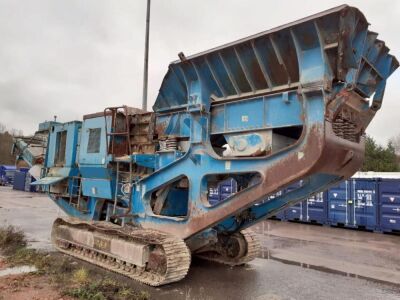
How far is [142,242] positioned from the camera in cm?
644

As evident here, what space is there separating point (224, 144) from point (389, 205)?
31.3 feet

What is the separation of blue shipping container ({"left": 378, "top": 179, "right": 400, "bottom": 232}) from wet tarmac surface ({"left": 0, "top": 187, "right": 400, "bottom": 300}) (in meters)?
1.36

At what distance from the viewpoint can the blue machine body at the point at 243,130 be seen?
16.8 ft

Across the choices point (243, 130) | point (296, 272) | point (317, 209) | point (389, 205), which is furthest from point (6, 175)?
point (243, 130)

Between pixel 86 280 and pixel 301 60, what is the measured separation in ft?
15.7

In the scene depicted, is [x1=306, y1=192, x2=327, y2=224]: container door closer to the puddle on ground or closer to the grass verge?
the grass verge

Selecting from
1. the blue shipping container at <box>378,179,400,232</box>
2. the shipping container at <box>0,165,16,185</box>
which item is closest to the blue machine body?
the blue shipping container at <box>378,179,400,232</box>

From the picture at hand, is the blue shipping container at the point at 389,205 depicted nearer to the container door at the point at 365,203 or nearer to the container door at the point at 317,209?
the container door at the point at 365,203

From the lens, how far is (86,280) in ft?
19.7

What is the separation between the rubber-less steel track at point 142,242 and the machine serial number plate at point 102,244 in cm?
8

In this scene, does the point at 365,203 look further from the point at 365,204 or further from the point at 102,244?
the point at 102,244

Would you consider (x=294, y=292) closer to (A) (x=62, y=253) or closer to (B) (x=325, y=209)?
(A) (x=62, y=253)

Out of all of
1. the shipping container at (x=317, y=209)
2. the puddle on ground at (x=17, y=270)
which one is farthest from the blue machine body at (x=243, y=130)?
the shipping container at (x=317, y=209)

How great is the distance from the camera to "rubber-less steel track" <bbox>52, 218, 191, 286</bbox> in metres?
5.99
